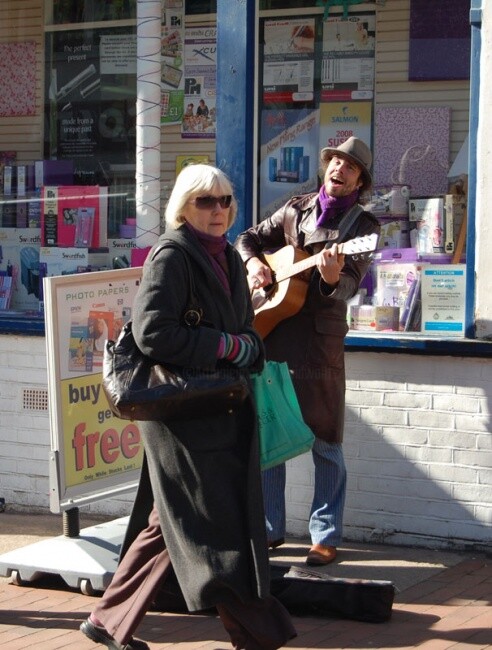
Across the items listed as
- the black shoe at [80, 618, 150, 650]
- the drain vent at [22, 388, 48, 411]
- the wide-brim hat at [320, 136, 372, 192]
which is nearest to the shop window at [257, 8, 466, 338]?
the wide-brim hat at [320, 136, 372, 192]

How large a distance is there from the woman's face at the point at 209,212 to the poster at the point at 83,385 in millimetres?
1432

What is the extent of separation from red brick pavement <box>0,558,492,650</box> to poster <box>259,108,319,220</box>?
2458mm

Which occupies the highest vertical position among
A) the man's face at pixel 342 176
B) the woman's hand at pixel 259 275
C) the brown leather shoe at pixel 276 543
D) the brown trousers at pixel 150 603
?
the man's face at pixel 342 176

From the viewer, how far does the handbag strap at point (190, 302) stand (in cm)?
441

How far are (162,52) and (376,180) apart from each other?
156 centimetres

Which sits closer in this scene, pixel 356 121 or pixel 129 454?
pixel 129 454

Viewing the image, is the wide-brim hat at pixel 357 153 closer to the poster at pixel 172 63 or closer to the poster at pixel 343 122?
the poster at pixel 343 122

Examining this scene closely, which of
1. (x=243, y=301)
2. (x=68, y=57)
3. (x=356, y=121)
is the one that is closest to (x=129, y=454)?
(x=243, y=301)

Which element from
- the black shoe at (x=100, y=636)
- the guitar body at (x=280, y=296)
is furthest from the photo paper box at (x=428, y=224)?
the black shoe at (x=100, y=636)

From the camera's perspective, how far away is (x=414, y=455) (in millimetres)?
6430

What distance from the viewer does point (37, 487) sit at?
740cm

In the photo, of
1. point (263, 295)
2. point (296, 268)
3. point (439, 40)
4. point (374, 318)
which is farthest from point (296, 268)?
point (439, 40)

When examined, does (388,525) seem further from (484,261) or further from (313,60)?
(313,60)

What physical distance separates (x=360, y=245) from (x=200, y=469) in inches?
56.9
